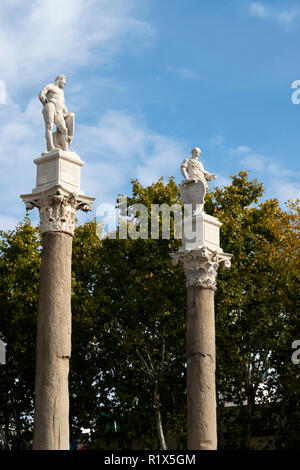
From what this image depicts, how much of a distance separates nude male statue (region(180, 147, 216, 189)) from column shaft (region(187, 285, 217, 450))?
332cm

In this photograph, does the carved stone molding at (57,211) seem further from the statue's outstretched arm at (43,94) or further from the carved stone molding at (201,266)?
the carved stone molding at (201,266)

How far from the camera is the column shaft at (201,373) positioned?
1866 cm

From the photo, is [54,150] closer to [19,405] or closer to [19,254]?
[19,254]

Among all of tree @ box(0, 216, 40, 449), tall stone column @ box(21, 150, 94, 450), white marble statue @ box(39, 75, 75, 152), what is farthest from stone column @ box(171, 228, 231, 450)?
tree @ box(0, 216, 40, 449)

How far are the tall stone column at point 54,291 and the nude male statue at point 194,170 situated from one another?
532 cm

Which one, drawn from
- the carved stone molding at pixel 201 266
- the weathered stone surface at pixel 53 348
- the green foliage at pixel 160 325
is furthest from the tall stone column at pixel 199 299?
the green foliage at pixel 160 325

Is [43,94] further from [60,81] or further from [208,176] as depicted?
[208,176]

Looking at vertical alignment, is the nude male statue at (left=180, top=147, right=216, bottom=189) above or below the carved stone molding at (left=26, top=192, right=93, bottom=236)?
above

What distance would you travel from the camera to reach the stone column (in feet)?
61.5

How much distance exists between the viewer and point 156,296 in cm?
3219

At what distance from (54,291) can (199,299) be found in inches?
212

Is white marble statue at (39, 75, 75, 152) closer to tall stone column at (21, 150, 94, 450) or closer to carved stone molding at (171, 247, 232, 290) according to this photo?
tall stone column at (21, 150, 94, 450)

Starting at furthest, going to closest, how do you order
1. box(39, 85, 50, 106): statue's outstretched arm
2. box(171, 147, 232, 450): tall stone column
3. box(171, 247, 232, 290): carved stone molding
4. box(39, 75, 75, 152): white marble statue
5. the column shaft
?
box(171, 247, 232, 290): carved stone molding → box(171, 147, 232, 450): tall stone column → the column shaft → box(39, 85, 50, 106): statue's outstretched arm → box(39, 75, 75, 152): white marble statue
